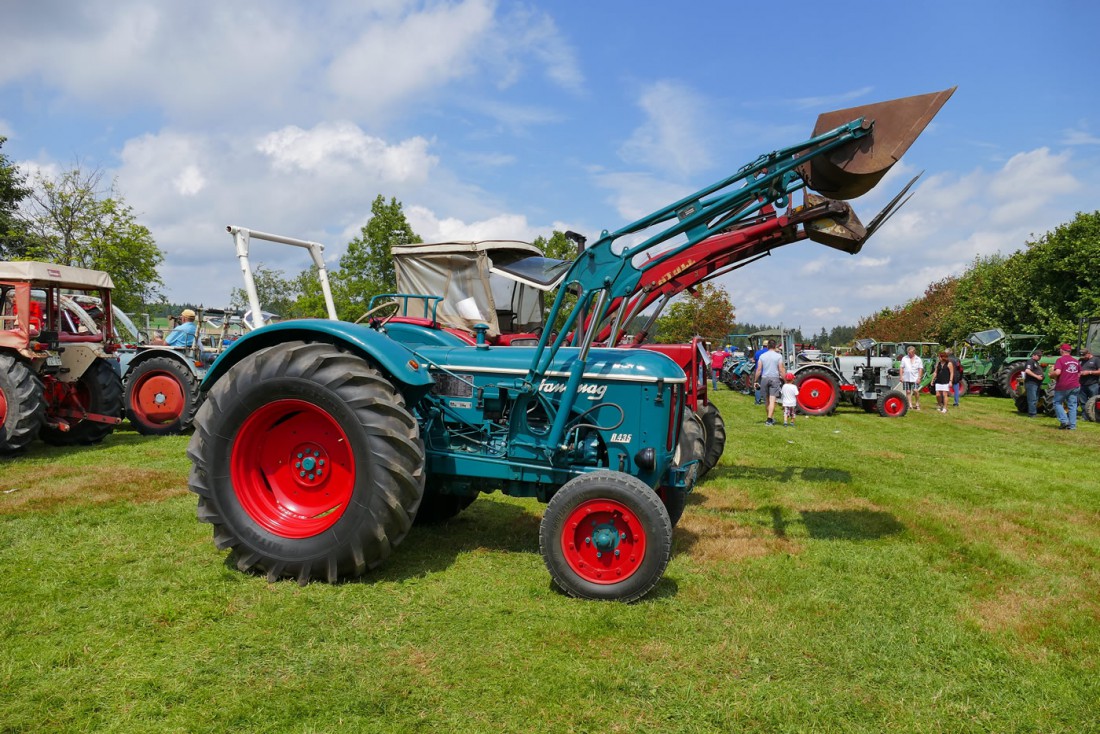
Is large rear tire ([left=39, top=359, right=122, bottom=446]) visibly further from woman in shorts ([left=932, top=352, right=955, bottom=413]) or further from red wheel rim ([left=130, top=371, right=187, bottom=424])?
woman in shorts ([left=932, top=352, right=955, bottom=413])

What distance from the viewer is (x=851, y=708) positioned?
8.68ft

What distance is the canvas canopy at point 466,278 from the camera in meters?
6.66

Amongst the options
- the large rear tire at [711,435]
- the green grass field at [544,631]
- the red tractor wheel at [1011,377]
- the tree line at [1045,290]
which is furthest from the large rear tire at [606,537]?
the tree line at [1045,290]

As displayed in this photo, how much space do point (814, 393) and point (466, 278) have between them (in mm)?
10230

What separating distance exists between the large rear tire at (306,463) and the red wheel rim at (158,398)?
576 centimetres

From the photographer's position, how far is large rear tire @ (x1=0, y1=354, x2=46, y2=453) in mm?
6961

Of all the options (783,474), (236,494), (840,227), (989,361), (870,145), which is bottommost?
(783,474)

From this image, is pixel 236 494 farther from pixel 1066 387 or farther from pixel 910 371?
pixel 910 371

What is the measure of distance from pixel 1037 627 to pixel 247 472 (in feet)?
14.3

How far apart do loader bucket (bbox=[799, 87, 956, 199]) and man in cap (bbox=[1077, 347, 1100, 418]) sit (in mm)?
12802

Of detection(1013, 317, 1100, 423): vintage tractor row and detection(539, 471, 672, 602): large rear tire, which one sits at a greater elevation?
detection(1013, 317, 1100, 423): vintage tractor row

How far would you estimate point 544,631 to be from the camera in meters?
3.23

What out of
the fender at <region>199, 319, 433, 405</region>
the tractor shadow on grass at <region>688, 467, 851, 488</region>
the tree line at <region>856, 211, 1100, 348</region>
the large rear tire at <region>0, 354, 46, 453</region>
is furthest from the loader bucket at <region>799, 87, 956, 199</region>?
the tree line at <region>856, 211, 1100, 348</region>

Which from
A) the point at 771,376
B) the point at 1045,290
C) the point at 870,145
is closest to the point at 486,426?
the point at 870,145
